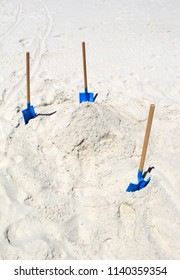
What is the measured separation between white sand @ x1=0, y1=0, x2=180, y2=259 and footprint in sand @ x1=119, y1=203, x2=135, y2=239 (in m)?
0.01

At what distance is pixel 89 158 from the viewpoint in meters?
3.46

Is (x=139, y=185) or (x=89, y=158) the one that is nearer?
(x=139, y=185)

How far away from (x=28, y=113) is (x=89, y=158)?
3.98 feet

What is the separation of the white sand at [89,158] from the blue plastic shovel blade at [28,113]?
0.12 metres

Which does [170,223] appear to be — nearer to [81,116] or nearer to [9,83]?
[81,116]

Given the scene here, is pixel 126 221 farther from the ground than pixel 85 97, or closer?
closer

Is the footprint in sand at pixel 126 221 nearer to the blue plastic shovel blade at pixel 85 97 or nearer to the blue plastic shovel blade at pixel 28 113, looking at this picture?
the blue plastic shovel blade at pixel 28 113

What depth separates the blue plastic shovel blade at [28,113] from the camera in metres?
4.02

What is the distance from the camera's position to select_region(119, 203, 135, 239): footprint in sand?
2.75 meters

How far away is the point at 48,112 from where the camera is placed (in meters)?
4.21

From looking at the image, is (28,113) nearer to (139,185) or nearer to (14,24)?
(139,185)

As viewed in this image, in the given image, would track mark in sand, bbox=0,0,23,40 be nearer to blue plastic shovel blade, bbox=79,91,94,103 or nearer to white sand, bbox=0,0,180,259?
white sand, bbox=0,0,180,259

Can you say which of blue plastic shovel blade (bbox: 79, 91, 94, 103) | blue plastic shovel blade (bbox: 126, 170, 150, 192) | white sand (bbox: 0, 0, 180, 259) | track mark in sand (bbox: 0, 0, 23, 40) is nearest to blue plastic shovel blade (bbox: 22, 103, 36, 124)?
white sand (bbox: 0, 0, 180, 259)

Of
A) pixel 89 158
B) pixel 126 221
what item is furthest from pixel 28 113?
pixel 126 221
